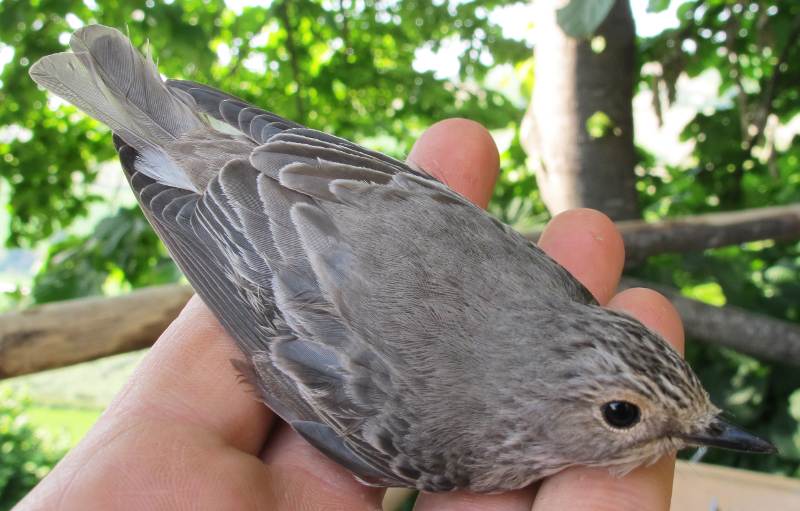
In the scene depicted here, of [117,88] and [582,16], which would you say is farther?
[117,88]

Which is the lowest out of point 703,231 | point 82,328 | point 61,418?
point 61,418

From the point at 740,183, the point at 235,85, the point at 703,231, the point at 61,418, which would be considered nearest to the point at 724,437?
the point at 703,231

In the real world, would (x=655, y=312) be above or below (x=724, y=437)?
above

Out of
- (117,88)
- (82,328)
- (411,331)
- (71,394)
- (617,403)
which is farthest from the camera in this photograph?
(71,394)

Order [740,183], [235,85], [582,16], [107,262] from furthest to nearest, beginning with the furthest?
[235,85]
[740,183]
[107,262]
[582,16]

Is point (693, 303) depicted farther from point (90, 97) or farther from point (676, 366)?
point (90, 97)

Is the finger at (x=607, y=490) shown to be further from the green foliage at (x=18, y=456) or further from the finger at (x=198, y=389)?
the green foliage at (x=18, y=456)

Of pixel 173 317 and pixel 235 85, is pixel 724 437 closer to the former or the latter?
pixel 173 317
